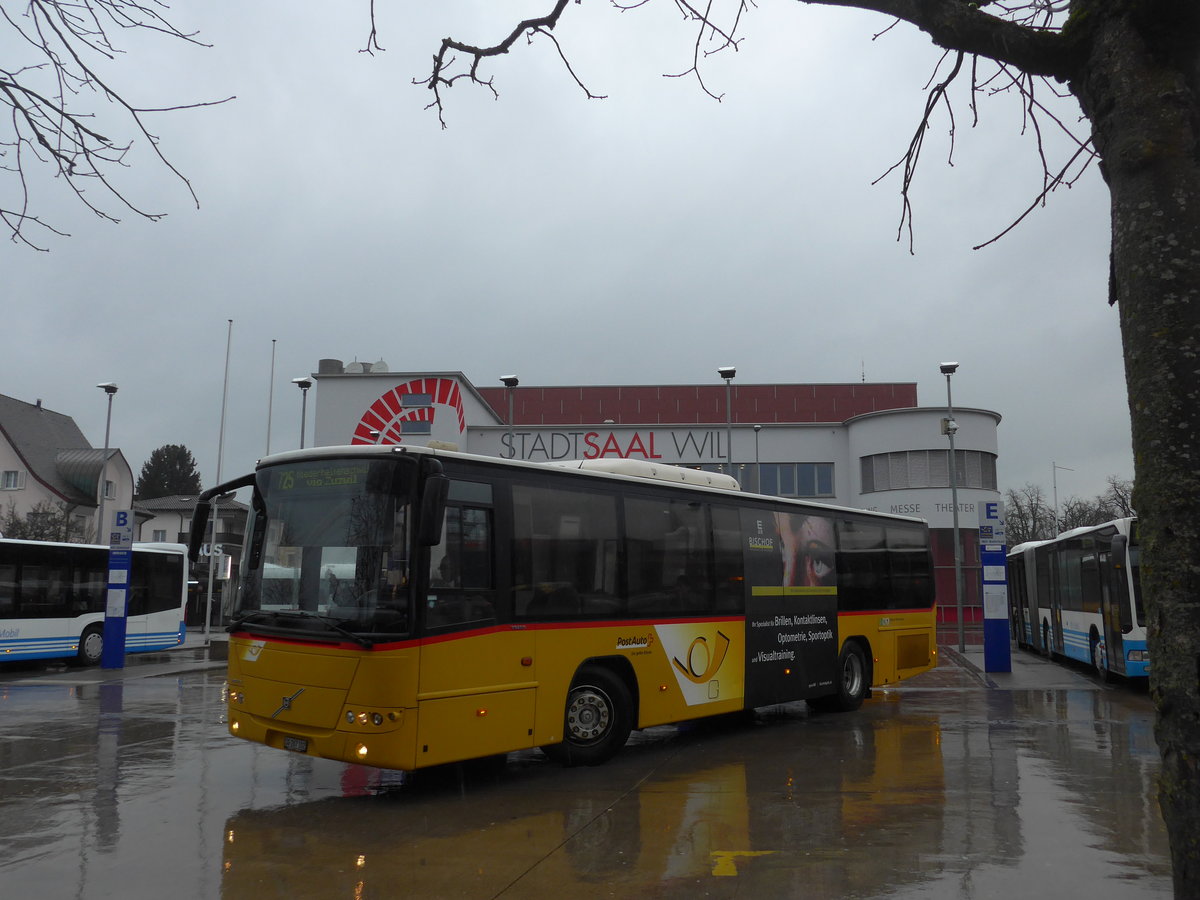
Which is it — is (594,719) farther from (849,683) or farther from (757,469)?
(757,469)

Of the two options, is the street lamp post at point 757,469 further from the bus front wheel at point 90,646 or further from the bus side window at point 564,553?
the bus side window at point 564,553

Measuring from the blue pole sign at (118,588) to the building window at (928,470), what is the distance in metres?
30.9

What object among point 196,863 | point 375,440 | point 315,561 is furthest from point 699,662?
point 375,440

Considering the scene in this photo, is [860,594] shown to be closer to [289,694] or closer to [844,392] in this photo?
[289,694]

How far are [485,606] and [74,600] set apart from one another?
17.6 metres

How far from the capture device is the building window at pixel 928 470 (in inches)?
1618

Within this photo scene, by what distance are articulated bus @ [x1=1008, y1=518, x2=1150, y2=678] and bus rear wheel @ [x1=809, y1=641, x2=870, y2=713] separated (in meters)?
3.74

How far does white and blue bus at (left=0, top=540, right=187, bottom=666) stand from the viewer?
68.6 ft

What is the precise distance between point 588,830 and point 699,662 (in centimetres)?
409

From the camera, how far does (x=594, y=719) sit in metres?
9.83

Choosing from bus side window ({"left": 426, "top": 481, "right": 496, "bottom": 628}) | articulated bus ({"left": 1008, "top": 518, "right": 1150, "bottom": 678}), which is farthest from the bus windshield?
articulated bus ({"left": 1008, "top": 518, "right": 1150, "bottom": 678})

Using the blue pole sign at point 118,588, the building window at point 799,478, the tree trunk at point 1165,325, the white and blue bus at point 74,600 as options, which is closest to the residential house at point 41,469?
the white and blue bus at point 74,600

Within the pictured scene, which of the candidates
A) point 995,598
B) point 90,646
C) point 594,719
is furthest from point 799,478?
point 594,719

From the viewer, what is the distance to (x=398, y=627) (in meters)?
7.90
